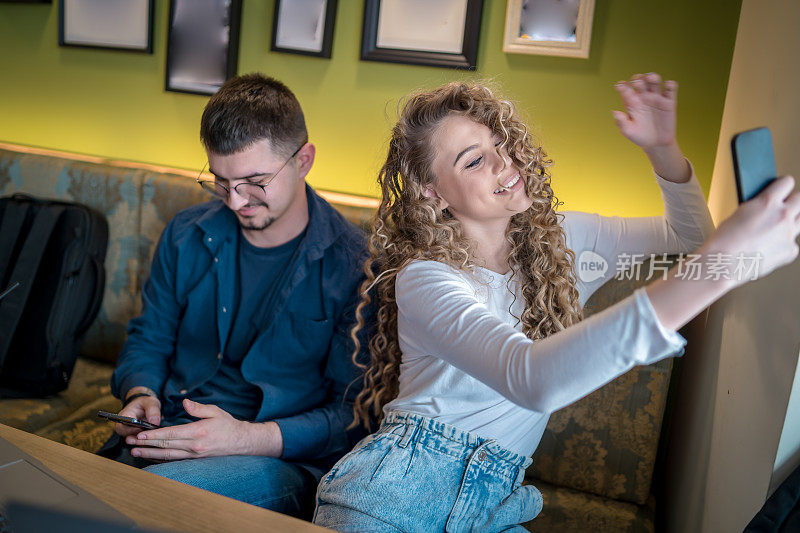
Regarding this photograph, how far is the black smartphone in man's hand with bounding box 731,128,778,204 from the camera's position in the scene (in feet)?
2.68

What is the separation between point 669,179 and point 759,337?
15.8 inches

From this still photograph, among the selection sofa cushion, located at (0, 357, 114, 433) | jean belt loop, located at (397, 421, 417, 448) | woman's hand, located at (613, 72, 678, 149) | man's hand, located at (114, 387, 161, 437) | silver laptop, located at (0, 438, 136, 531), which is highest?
woman's hand, located at (613, 72, 678, 149)

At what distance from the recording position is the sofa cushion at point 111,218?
2.31 metres

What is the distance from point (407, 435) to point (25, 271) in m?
1.52

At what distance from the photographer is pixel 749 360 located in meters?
1.25

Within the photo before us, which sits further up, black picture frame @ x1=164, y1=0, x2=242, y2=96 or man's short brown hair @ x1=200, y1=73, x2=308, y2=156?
black picture frame @ x1=164, y1=0, x2=242, y2=96

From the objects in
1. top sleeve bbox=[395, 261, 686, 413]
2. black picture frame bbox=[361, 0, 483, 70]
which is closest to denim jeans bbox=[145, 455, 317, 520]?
top sleeve bbox=[395, 261, 686, 413]

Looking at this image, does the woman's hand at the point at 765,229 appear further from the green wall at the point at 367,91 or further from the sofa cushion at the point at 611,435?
the green wall at the point at 367,91

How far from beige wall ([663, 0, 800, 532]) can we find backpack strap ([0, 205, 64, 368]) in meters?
→ 2.02

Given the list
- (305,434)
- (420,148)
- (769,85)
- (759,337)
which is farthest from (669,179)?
(305,434)

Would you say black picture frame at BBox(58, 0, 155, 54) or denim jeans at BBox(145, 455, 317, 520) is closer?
denim jeans at BBox(145, 455, 317, 520)

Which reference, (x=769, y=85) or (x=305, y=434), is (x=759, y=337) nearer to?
(x=769, y=85)

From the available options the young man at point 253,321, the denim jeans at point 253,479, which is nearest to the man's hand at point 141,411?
the young man at point 253,321

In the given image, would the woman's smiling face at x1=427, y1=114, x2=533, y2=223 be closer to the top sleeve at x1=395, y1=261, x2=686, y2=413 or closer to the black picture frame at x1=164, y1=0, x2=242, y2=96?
the top sleeve at x1=395, y1=261, x2=686, y2=413
